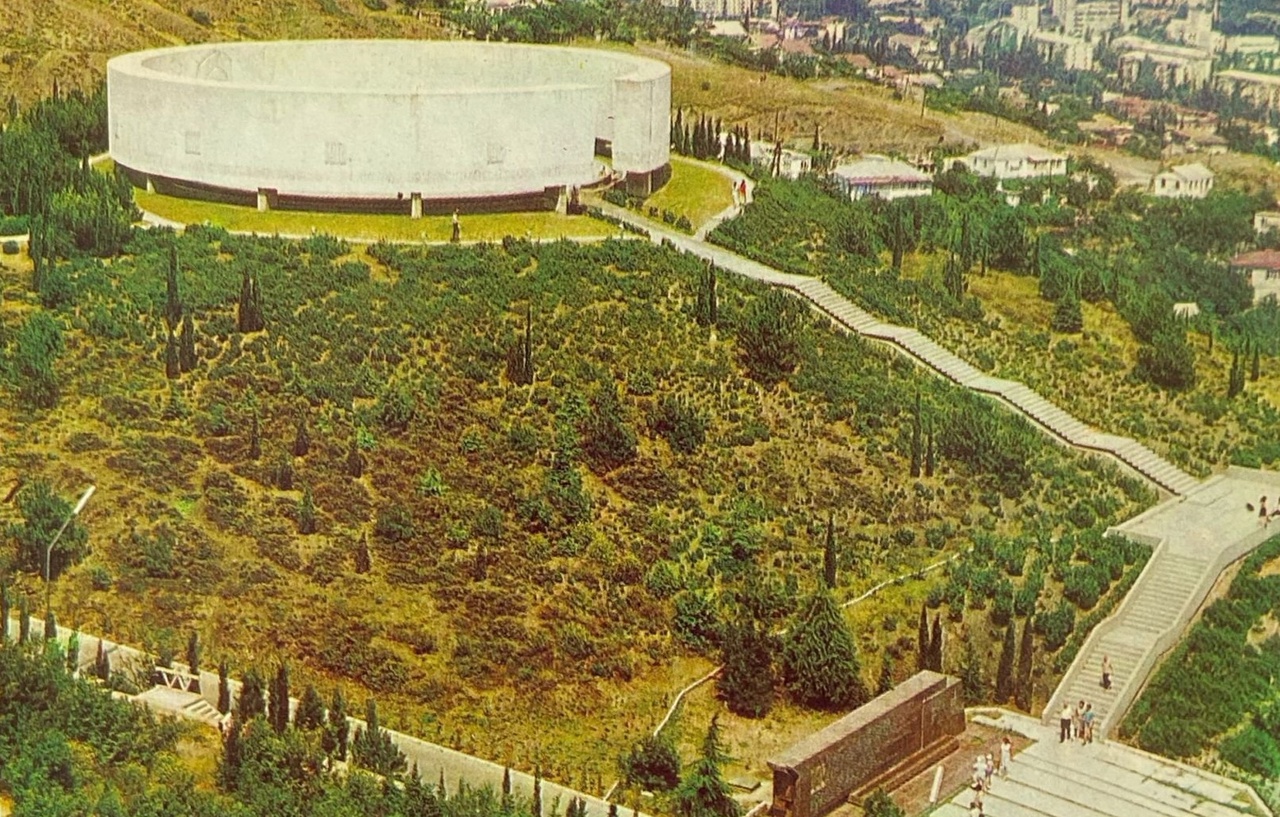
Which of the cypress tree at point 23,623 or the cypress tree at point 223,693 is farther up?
the cypress tree at point 23,623

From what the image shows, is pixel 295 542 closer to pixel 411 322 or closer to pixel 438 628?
pixel 438 628

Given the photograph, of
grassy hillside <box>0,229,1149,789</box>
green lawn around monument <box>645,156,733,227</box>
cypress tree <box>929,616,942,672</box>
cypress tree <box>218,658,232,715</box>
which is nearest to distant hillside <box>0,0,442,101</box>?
green lawn around monument <box>645,156,733,227</box>

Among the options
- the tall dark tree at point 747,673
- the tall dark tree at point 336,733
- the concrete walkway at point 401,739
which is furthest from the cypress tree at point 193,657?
the tall dark tree at point 747,673

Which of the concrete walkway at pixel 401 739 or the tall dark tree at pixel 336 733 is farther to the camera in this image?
the concrete walkway at pixel 401 739

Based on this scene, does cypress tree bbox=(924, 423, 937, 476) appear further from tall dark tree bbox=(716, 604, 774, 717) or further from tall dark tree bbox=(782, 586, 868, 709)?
tall dark tree bbox=(716, 604, 774, 717)

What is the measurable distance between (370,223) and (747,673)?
43.0 ft

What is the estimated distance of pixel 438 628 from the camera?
2669cm

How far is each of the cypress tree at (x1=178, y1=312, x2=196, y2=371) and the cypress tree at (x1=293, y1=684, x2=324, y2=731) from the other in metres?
8.10

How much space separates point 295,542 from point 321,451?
190 centimetres

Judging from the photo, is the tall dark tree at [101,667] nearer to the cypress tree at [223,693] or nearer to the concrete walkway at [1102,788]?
the cypress tree at [223,693]

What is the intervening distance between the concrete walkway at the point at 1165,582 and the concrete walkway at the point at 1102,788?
1.07 metres

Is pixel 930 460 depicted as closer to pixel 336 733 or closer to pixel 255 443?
pixel 255 443

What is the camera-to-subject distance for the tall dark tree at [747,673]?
26141 millimetres

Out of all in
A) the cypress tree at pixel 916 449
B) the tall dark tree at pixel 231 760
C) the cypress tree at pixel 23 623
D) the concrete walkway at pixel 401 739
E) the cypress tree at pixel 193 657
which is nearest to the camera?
the tall dark tree at pixel 231 760
